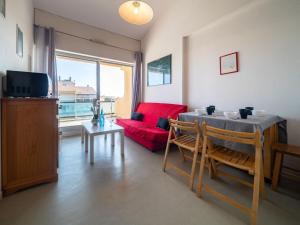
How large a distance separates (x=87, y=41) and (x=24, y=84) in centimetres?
265

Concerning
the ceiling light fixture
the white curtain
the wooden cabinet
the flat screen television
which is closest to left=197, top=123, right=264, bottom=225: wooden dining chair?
the ceiling light fixture

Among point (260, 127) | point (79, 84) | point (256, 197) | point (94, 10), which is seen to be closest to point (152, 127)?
point (260, 127)

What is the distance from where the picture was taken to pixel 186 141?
200 cm

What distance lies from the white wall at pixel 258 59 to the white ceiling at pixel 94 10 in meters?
1.41

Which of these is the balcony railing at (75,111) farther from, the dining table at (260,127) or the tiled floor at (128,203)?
the dining table at (260,127)

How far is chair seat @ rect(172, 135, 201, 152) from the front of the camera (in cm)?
183

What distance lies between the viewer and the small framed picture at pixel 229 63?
2451 millimetres

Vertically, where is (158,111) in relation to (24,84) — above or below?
below

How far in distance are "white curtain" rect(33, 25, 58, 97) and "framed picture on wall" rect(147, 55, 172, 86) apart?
243 cm

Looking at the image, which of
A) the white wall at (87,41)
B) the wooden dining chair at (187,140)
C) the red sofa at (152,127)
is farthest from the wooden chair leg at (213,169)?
the white wall at (87,41)

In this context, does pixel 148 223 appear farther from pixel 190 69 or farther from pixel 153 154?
pixel 190 69

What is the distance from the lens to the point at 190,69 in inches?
129

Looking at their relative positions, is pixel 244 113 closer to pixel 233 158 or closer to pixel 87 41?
pixel 233 158

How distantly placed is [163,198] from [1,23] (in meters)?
2.41
